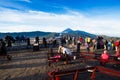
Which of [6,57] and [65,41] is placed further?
[65,41]

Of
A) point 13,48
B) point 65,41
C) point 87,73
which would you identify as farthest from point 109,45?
point 87,73

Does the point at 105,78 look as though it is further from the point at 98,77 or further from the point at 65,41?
the point at 65,41

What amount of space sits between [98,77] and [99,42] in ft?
56.4

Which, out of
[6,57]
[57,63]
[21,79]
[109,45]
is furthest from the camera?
[109,45]

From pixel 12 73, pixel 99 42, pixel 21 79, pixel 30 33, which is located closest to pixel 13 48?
pixel 99 42

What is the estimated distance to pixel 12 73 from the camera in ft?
40.0

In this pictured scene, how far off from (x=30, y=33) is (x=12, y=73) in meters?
71.9

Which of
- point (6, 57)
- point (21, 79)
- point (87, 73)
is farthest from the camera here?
point (6, 57)

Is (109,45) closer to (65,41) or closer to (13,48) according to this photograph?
(65,41)

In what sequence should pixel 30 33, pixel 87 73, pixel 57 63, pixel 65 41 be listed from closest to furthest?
pixel 87 73 < pixel 57 63 < pixel 65 41 < pixel 30 33

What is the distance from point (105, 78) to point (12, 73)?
5.43 meters

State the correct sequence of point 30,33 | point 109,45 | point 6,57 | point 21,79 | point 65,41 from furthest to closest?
point 30,33 → point 65,41 → point 109,45 → point 6,57 → point 21,79

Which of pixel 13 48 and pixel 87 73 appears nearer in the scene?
pixel 87 73

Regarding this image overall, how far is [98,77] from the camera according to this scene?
434 inches
